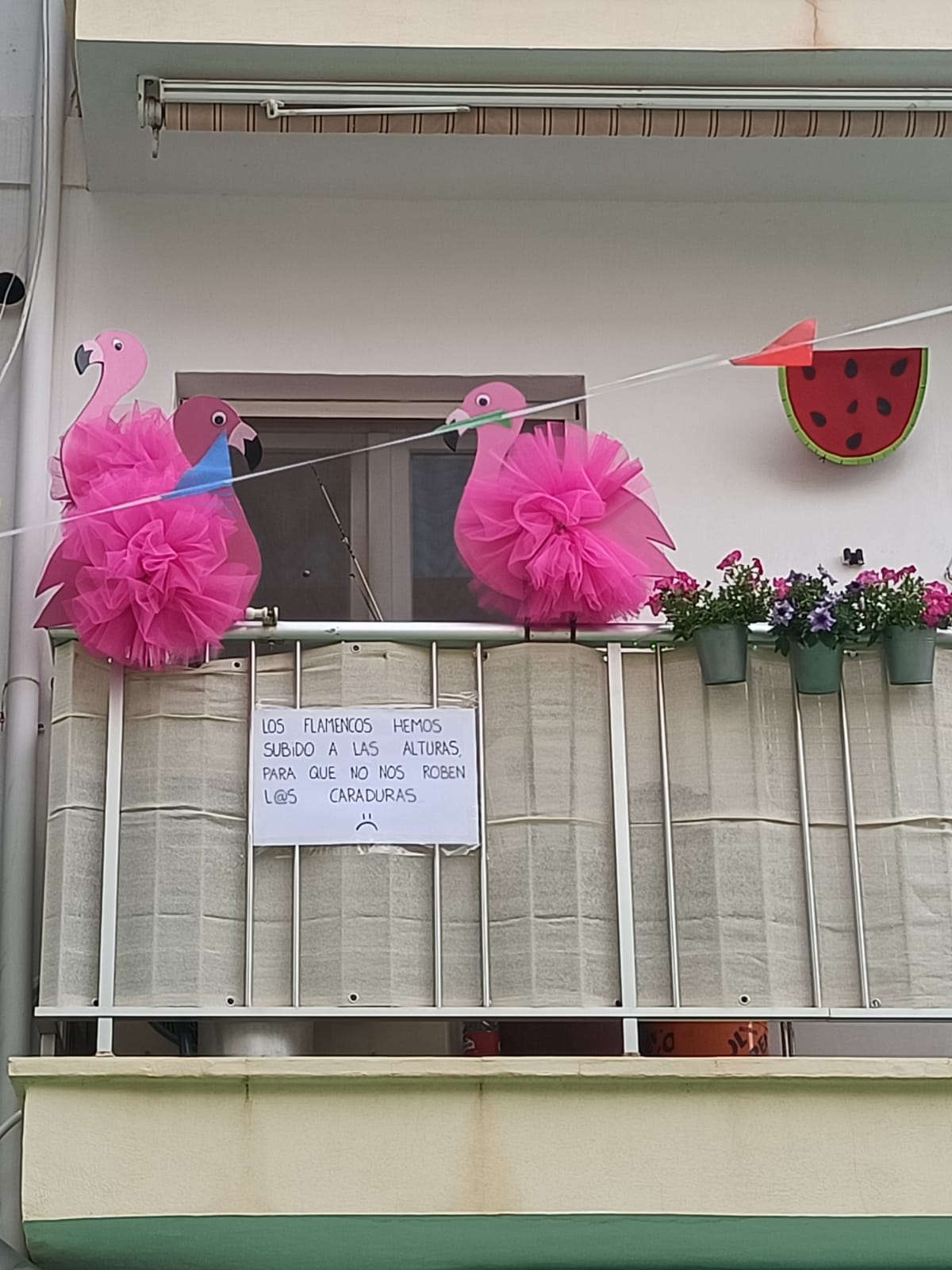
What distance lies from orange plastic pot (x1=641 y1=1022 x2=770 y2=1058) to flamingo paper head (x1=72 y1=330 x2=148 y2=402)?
198 cm

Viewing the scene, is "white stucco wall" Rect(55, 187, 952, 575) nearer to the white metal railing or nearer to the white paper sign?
the white metal railing

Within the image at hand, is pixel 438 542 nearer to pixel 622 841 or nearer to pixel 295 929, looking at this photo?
pixel 622 841

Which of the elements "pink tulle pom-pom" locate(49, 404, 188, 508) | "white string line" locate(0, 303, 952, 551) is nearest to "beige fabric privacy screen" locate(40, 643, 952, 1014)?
"pink tulle pom-pom" locate(49, 404, 188, 508)

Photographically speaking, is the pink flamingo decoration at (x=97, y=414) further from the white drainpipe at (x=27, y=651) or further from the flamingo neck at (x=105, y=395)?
the white drainpipe at (x=27, y=651)

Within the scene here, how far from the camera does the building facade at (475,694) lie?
3.95 meters

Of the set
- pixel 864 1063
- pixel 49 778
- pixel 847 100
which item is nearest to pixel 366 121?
pixel 847 100

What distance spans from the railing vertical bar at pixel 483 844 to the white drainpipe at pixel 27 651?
1.18 meters

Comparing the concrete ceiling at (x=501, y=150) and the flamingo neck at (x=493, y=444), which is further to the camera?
the concrete ceiling at (x=501, y=150)

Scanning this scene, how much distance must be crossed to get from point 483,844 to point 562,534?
2.30 feet

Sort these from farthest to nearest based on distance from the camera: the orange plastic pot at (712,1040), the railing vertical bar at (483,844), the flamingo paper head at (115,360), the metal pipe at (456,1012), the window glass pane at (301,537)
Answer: the window glass pane at (301,537), the flamingo paper head at (115,360), the orange plastic pot at (712,1040), the railing vertical bar at (483,844), the metal pipe at (456,1012)

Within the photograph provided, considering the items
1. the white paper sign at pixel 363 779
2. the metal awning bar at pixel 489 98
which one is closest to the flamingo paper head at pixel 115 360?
the metal awning bar at pixel 489 98

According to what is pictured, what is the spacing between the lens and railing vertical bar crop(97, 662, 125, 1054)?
4.07 metres

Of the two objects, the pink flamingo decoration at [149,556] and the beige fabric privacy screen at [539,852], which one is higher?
the pink flamingo decoration at [149,556]

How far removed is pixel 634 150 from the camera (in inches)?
210
